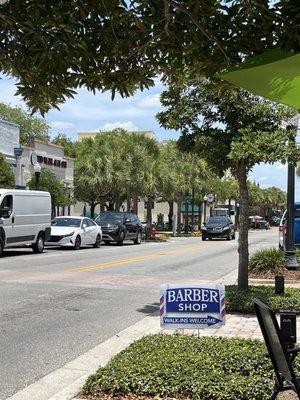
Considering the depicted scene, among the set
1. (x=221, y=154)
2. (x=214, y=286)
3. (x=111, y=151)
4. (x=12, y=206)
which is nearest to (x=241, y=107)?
(x=221, y=154)

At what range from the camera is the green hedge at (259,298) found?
397 inches

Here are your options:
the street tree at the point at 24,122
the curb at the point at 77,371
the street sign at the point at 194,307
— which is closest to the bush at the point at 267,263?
the curb at the point at 77,371

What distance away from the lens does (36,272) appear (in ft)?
53.6

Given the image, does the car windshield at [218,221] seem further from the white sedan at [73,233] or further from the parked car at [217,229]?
the white sedan at [73,233]

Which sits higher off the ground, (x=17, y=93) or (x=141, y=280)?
(x=17, y=93)

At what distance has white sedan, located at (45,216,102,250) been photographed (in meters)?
26.3

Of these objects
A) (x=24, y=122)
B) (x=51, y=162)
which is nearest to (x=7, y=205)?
(x=51, y=162)

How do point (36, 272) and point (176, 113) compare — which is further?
point (36, 272)

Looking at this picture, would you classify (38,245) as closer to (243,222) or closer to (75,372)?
(243,222)

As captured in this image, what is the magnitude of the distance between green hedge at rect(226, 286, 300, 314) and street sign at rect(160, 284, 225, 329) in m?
3.44

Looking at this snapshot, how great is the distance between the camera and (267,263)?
16.3m

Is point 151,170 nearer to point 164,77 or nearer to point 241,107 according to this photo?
point 241,107

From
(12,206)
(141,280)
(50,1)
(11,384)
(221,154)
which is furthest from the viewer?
(12,206)

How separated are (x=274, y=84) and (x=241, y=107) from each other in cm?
798
